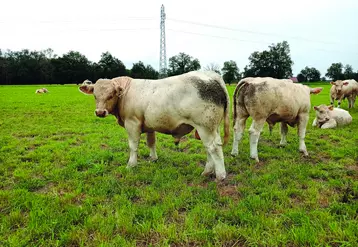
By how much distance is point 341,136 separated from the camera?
29.3 ft

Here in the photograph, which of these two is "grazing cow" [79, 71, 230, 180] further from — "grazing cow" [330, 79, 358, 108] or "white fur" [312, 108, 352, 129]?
"grazing cow" [330, 79, 358, 108]

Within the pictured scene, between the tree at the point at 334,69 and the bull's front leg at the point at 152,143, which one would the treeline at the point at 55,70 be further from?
the tree at the point at 334,69

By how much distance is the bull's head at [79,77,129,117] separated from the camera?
535cm

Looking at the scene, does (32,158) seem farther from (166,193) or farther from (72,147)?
(166,193)

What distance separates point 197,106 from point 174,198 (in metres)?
1.70

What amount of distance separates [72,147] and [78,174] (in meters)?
2.53

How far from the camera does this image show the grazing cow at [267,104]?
6.10 meters

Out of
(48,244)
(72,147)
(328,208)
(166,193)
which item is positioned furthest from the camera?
(72,147)

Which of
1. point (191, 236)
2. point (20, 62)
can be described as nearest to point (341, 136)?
point (191, 236)

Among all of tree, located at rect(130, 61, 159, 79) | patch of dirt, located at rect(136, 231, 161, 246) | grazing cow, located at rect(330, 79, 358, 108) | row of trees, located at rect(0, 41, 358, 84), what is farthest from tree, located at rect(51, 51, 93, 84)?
patch of dirt, located at rect(136, 231, 161, 246)

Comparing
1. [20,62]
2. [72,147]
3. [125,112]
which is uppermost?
[20,62]

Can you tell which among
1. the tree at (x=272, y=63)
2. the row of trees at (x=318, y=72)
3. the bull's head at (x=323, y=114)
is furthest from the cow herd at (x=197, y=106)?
the row of trees at (x=318, y=72)

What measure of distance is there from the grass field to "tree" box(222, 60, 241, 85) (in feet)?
288

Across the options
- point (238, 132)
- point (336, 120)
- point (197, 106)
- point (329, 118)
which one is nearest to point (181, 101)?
point (197, 106)
